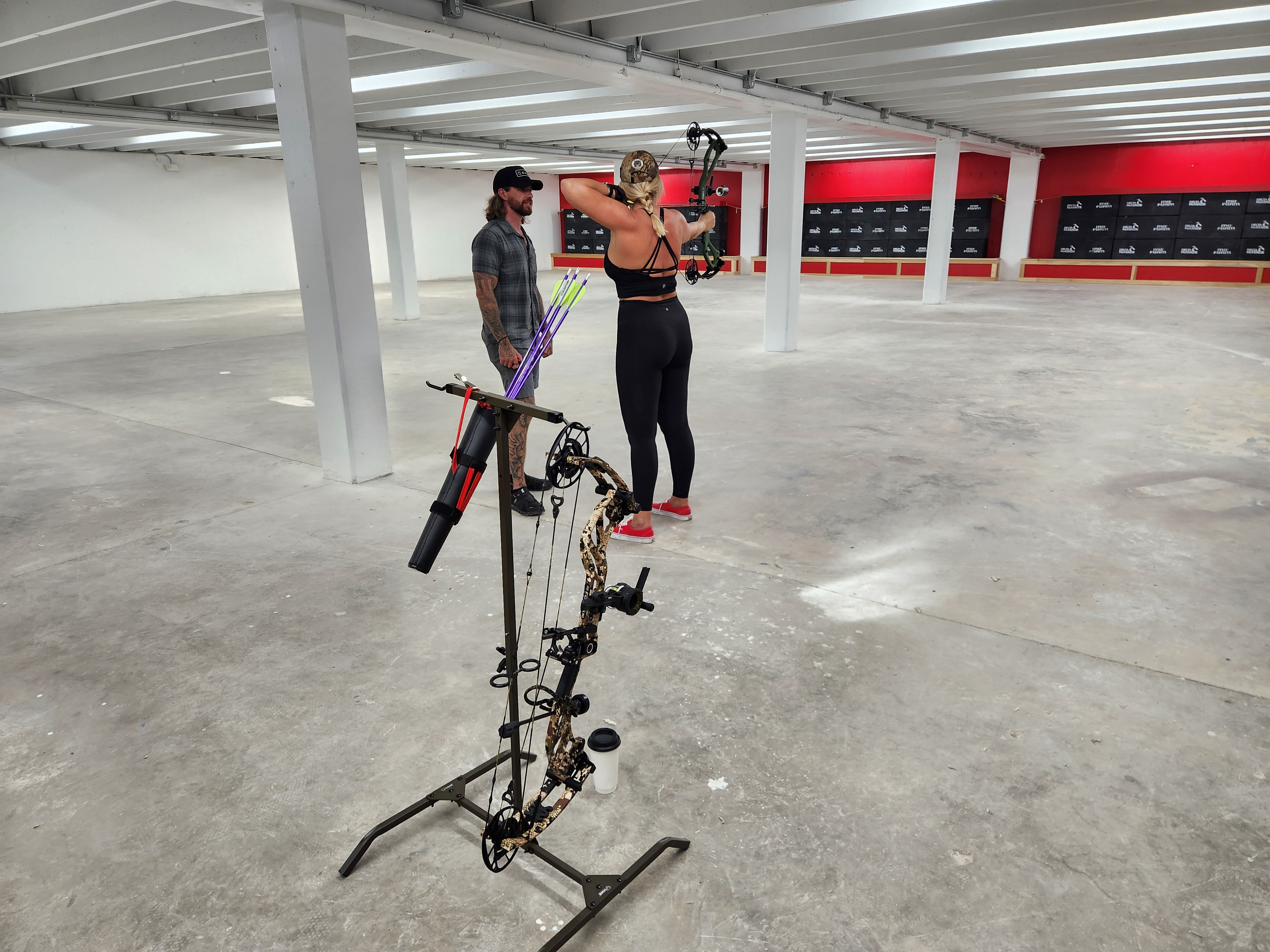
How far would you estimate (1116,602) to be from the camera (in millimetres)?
2848

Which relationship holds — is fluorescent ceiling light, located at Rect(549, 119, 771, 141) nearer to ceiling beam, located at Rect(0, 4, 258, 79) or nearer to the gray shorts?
ceiling beam, located at Rect(0, 4, 258, 79)

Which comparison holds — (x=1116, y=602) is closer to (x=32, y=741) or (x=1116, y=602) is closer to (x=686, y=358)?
(x=686, y=358)

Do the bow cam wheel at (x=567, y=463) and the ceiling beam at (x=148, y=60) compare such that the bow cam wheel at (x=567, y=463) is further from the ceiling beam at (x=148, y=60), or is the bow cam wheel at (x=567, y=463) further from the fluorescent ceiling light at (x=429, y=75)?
the fluorescent ceiling light at (x=429, y=75)

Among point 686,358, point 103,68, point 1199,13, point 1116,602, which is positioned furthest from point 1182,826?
point 103,68

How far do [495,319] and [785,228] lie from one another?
555cm

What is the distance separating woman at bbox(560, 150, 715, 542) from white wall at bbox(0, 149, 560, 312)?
13.8 meters

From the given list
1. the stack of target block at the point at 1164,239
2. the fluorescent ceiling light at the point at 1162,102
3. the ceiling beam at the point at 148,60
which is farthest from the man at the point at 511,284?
the stack of target block at the point at 1164,239

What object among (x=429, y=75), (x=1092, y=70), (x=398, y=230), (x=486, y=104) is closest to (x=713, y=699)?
(x=429, y=75)

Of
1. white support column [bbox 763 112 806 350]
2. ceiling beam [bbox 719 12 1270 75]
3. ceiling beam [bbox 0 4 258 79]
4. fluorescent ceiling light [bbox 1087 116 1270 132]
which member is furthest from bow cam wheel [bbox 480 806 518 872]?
fluorescent ceiling light [bbox 1087 116 1270 132]

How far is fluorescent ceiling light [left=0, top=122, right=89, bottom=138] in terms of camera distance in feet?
35.5

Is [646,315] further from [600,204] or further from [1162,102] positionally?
[1162,102]

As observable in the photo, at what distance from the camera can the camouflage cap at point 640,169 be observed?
9.43 ft

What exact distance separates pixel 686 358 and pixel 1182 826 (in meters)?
2.21

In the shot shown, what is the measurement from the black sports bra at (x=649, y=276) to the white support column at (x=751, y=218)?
59.7 feet
